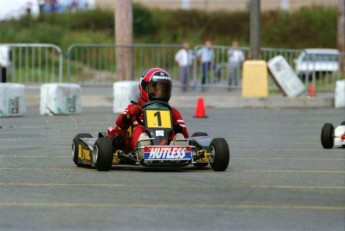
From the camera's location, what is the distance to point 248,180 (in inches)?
534

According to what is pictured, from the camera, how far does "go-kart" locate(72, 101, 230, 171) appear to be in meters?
13.9

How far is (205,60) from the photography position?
34531 millimetres

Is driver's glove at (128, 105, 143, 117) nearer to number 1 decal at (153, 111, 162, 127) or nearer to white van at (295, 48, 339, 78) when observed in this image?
number 1 decal at (153, 111, 162, 127)

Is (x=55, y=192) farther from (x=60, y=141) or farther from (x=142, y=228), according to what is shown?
(x=60, y=141)

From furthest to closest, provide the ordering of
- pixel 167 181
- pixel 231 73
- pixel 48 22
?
1. pixel 48 22
2. pixel 231 73
3. pixel 167 181

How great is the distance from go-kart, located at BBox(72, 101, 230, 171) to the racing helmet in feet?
0.65

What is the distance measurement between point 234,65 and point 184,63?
145 cm

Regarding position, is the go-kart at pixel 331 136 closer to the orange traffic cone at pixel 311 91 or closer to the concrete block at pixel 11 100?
the concrete block at pixel 11 100

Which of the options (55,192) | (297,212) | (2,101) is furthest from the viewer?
(2,101)

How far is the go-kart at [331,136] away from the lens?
1761 cm

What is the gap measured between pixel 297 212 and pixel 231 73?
78.6 ft

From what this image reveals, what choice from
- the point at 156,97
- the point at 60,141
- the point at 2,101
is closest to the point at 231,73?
the point at 2,101

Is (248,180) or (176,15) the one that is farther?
(176,15)

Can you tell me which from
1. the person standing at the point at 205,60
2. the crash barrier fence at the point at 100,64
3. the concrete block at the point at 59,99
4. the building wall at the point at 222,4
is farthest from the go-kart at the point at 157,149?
the building wall at the point at 222,4
